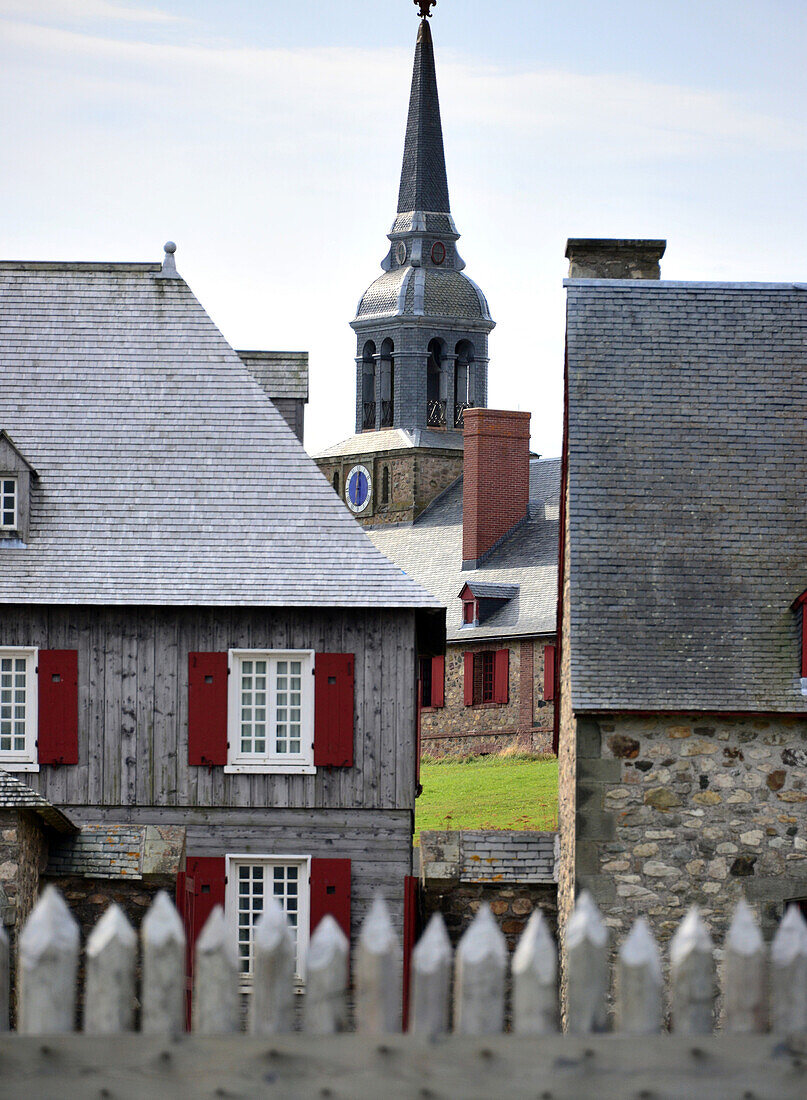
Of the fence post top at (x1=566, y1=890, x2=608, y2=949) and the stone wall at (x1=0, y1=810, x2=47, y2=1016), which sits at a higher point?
the fence post top at (x1=566, y1=890, x2=608, y2=949)

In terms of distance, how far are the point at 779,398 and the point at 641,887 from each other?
207 inches

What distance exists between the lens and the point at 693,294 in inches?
682

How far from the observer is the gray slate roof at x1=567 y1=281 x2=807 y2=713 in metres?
15.1

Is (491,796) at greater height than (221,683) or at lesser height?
lesser

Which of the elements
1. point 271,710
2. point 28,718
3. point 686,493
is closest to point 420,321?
point 271,710

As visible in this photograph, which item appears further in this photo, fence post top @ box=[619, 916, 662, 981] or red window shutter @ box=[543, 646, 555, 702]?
red window shutter @ box=[543, 646, 555, 702]

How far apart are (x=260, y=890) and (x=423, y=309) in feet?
161

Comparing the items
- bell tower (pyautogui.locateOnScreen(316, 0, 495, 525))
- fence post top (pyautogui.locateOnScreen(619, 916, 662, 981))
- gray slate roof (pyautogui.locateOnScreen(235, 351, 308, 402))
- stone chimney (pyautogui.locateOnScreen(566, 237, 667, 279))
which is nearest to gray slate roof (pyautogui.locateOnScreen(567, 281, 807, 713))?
stone chimney (pyautogui.locateOnScreen(566, 237, 667, 279))

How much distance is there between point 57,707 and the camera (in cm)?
1775

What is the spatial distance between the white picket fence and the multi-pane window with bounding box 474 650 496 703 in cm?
3733

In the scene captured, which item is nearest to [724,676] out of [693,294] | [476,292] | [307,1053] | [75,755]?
[693,294]

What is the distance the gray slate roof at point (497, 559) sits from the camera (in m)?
41.4

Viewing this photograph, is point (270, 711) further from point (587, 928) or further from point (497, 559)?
point (497, 559)

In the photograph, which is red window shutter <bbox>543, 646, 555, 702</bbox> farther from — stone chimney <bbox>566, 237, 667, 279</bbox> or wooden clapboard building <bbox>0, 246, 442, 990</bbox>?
stone chimney <bbox>566, 237, 667, 279</bbox>
